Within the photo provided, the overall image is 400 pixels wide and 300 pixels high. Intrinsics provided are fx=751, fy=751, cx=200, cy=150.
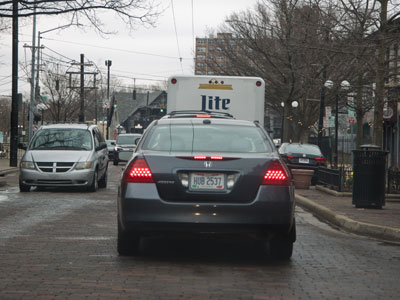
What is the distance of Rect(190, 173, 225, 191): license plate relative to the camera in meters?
7.61

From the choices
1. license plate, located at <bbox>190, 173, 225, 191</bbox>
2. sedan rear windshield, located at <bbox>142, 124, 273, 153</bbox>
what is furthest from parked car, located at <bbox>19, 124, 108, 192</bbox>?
license plate, located at <bbox>190, 173, 225, 191</bbox>

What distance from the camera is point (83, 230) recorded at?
10.9 metres

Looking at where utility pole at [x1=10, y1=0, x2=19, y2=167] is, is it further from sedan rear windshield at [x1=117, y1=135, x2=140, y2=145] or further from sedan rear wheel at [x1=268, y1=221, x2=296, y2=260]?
sedan rear wheel at [x1=268, y1=221, x2=296, y2=260]

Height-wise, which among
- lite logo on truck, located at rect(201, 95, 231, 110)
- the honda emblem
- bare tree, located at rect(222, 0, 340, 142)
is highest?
bare tree, located at rect(222, 0, 340, 142)

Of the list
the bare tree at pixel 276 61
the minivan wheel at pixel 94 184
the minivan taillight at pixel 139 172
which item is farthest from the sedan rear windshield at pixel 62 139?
the bare tree at pixel 276 61

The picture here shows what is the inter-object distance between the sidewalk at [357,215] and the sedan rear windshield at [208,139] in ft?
11.5

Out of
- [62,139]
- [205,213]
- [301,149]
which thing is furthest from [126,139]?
[205,213]

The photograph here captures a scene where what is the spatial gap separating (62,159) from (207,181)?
11.0 metres

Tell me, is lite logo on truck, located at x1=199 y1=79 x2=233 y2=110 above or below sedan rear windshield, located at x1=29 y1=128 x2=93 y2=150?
above

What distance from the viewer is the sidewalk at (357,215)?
11141 mm

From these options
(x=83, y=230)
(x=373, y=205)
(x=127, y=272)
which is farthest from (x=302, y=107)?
(x=127, y=272)

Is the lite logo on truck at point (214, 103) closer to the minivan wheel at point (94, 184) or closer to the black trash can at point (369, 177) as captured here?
the black trash can at point (369, 177)

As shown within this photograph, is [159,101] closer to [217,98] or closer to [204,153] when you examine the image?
[217,98]

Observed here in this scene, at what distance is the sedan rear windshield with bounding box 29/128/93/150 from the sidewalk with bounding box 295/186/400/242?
5.62 m
